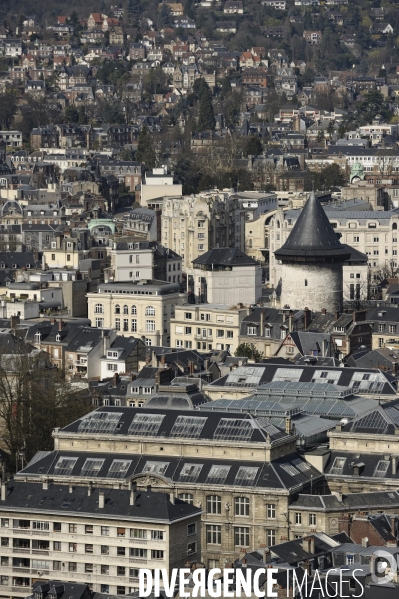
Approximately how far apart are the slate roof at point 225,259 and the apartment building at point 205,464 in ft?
150

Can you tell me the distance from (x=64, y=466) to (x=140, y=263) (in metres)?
52.2

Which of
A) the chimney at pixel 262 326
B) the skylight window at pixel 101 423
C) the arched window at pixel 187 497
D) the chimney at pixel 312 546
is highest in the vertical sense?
the chimney at pixel 262 326

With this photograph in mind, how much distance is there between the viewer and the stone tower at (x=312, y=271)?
123012mm

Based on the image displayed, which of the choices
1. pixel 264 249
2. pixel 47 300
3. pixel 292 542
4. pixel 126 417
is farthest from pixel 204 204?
pixel 292 542

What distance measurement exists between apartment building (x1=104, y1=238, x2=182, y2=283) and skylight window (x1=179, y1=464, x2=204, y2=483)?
49.6m

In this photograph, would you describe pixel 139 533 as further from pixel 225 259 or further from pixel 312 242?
pixel 225 259

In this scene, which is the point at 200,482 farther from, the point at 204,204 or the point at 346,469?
the point at 204,204

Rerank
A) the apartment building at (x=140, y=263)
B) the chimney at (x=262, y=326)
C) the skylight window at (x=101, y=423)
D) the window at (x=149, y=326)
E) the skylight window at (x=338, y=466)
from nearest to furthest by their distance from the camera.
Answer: the skylight window at (x=338, y=466)
the skylight window at (x=101, y=423)
the chimney at (x=262, y=326)
the window at (x=149, y=326)
the apartment building at (x=140, y=263)

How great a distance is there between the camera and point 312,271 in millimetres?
123562

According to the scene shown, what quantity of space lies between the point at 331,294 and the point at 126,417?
37278 millimetres

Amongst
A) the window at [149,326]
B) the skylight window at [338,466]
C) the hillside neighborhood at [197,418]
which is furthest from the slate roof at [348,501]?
the window at [149,326]

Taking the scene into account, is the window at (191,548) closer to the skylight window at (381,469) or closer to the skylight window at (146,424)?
the skylight window at (146,424)

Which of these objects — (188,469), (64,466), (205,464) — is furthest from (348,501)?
(64,466)

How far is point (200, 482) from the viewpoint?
83062 mm
